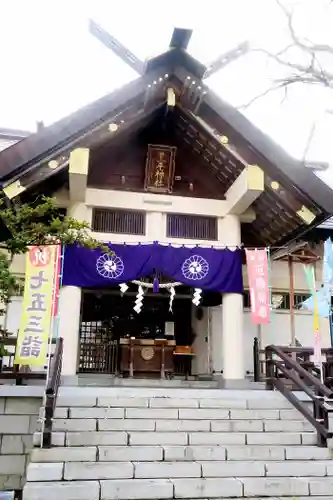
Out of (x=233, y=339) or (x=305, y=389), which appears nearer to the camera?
(x=305, y=389)

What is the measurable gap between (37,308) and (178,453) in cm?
322

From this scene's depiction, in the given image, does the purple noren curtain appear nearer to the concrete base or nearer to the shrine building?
the shrine building

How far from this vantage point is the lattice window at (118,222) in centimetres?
1041

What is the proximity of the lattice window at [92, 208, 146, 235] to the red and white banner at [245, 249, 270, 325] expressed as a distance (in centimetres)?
252

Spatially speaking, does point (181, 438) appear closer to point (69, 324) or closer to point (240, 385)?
point (240, 385)

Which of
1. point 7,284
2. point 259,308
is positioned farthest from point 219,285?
point 7,284

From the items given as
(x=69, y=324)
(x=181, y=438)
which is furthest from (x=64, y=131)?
(x=181, y=438)

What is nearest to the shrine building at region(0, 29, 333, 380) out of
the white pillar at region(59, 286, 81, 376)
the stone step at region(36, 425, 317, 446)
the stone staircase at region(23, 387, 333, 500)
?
the white pillar at region(59, 286, 81, 376)

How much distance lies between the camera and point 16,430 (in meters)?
6.85

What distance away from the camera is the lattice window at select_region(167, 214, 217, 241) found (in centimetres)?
1067

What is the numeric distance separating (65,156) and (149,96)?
85.4 inches

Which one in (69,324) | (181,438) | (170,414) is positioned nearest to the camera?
(181,438)

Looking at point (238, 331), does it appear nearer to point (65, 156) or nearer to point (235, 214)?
point (235, 214)

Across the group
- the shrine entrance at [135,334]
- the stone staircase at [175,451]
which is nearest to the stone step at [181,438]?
the stone staircase at [175,451]
